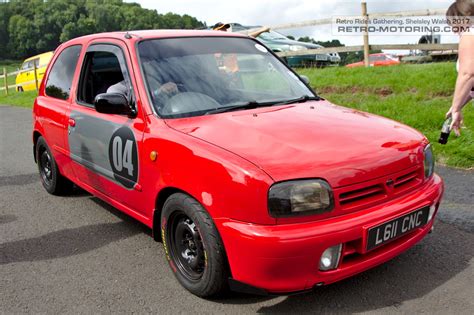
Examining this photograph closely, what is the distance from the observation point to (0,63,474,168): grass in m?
5.80

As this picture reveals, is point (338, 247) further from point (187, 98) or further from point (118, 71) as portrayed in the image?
point (118, 71)

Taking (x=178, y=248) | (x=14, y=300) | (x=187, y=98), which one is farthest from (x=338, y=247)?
(x=14, y=300)

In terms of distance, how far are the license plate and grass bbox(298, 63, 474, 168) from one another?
2.98m


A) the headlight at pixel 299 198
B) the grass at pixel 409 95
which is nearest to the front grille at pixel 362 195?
the headlight at pixel 299 198

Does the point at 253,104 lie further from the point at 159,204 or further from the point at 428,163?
the point at 428,163

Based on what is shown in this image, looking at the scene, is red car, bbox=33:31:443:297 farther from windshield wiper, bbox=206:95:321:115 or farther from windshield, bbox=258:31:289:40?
windshield, bbox=258:31:289:40

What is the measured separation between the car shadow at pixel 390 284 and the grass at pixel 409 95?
2.41 m

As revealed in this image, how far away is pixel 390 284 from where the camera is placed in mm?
2969

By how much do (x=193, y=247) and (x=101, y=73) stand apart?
200 centimetres

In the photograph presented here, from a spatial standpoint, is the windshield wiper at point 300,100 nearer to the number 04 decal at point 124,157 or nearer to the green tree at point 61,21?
the number 04 decal at point 124,157

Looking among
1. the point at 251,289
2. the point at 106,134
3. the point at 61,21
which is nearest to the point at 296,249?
the point at 251,289

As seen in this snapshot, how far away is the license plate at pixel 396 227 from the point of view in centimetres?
256

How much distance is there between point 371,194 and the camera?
2.64 metres

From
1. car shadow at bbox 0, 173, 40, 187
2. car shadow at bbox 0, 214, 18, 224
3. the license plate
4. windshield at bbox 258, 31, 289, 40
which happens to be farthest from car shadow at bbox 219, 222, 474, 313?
windshield at bbox 258, 31, 289, 40
